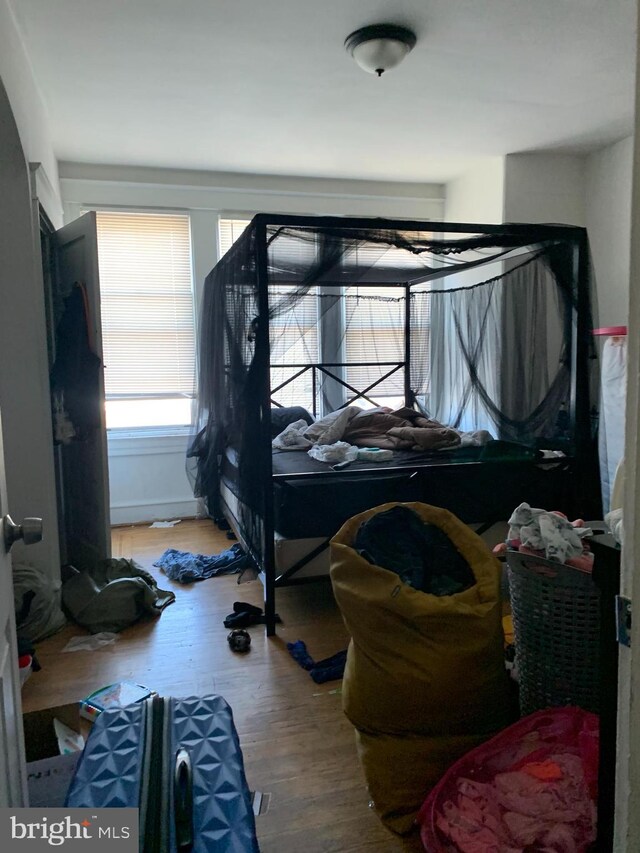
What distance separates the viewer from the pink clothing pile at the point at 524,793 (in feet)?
4.25

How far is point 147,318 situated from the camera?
4.59m

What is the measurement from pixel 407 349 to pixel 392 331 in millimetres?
184

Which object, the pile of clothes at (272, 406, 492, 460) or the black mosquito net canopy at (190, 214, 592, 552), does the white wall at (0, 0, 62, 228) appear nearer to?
the black mosquito net canopy at (190, 214, 592, 552)

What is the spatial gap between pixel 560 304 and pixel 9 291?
2.70 metres

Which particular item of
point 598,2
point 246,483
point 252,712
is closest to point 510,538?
point 252,712

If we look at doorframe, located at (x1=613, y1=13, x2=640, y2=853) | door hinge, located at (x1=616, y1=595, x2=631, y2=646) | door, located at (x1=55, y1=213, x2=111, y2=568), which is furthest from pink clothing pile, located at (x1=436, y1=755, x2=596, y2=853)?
door, located at (x1=55, y1=213, x2=111, y2=568)

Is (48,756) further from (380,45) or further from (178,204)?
(178,204)

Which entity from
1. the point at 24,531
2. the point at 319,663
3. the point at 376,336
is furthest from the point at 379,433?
the point at 24,531

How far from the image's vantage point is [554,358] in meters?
3.26

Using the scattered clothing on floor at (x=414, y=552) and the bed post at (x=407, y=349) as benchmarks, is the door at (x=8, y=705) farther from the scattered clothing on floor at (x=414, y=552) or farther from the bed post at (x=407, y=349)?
the bed post at (x=407, y=349)

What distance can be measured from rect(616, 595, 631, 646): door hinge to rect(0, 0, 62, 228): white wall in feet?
7.95

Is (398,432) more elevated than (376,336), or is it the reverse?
(376,336)

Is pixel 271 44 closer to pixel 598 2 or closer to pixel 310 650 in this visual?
pixel 598 2

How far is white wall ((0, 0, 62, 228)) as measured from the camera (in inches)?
86.5
